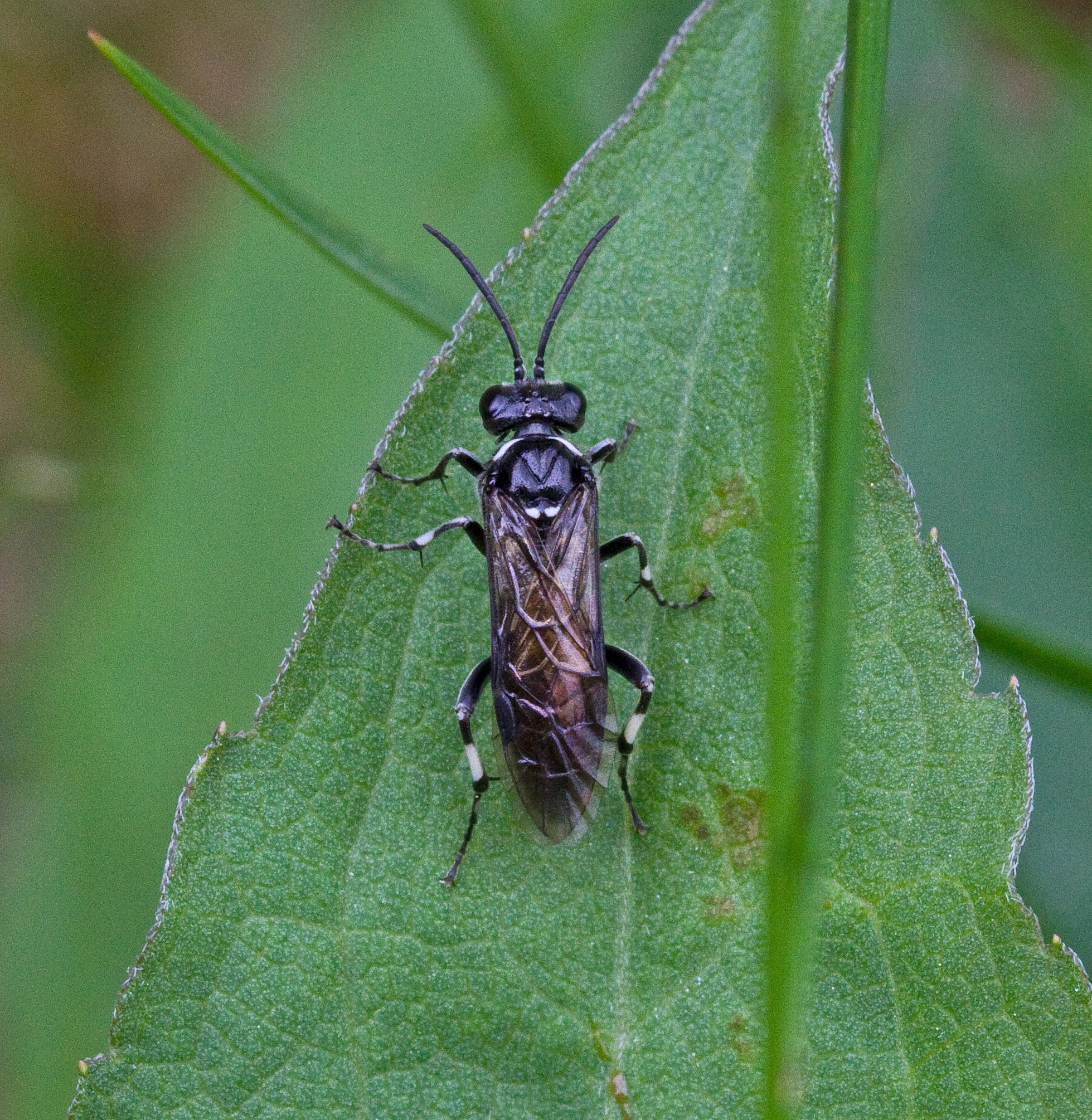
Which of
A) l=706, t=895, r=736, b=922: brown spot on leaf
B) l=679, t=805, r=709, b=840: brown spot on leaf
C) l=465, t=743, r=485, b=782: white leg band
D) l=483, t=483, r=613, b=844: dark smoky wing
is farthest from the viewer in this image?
l=483, t=483, r=613, b=844: dark smoky wing

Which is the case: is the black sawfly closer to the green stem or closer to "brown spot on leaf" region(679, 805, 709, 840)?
"brown spot on leaf" region(679, 805, 709, 840)

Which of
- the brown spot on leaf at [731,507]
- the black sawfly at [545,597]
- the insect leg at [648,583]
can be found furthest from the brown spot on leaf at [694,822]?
the brown spot on leaf at [731,507]

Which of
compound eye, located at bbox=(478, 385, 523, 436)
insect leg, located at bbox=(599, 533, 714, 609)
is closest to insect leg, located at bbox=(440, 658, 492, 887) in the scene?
insect leg, located at bbox=(599, 533, 714, 609)

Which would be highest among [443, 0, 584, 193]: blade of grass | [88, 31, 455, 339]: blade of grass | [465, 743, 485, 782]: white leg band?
[443, 0, 584, 193]: blade of grass

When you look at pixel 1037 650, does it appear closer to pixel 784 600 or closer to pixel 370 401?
pixel 784 600

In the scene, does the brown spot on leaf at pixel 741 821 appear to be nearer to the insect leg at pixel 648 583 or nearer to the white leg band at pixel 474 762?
the insect leg at pixel 648 583
